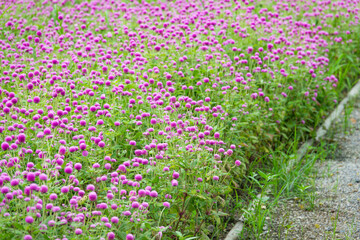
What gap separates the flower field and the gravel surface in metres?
0.54

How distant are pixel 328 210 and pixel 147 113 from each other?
2.00 metres

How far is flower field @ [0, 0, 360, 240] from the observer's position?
2553mm

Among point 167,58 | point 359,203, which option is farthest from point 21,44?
point 359,203

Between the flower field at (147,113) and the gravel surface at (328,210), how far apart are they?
1.78 feet

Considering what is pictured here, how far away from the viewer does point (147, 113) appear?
3.55 m

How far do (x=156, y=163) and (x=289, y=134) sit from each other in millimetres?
2564

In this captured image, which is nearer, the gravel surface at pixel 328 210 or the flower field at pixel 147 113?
the flower field at pixel 147 113

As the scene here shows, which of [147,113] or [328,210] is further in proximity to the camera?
[328,210]

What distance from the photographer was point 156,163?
3059 mm

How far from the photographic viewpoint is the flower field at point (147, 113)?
8.38 ft

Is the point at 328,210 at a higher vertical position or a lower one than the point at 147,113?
lower

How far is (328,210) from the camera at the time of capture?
380 centimetres

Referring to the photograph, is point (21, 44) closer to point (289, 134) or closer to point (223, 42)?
point (223, 42)

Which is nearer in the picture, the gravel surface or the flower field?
the flower field
